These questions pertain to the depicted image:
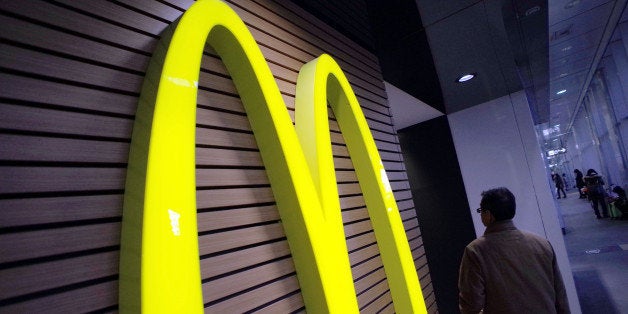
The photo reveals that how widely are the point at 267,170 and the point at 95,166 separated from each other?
886 millimetres

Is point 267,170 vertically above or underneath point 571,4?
underneath

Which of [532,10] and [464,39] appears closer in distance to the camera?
[532,10]

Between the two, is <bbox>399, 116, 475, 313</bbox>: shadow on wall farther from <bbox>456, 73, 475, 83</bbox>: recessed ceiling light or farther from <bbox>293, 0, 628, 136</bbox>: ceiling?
<bbox>456, 73, 475, 83</bbox>: recessed ceiling light

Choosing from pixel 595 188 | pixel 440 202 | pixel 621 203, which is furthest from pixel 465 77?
pixel 595 188

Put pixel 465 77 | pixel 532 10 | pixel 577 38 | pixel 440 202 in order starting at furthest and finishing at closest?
pixel 577 38 → pixel 440 202 → pixel 465 77 → pixel 532 10

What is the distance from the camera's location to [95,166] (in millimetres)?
1273

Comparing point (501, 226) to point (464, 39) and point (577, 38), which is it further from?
point (577, 38)

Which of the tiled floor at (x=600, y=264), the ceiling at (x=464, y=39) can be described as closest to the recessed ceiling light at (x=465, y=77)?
the ceiling at (x=464, y=39)

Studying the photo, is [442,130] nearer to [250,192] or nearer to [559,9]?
[559,9]

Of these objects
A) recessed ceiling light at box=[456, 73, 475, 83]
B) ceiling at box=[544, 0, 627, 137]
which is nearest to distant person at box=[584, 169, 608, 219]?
ceiling at box=[544, 0, 627, 137]

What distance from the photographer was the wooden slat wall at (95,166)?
107 cm

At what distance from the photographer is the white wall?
6250 millimetres

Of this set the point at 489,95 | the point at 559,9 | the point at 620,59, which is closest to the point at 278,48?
the point at 489,95

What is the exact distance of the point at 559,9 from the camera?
22.3ft
